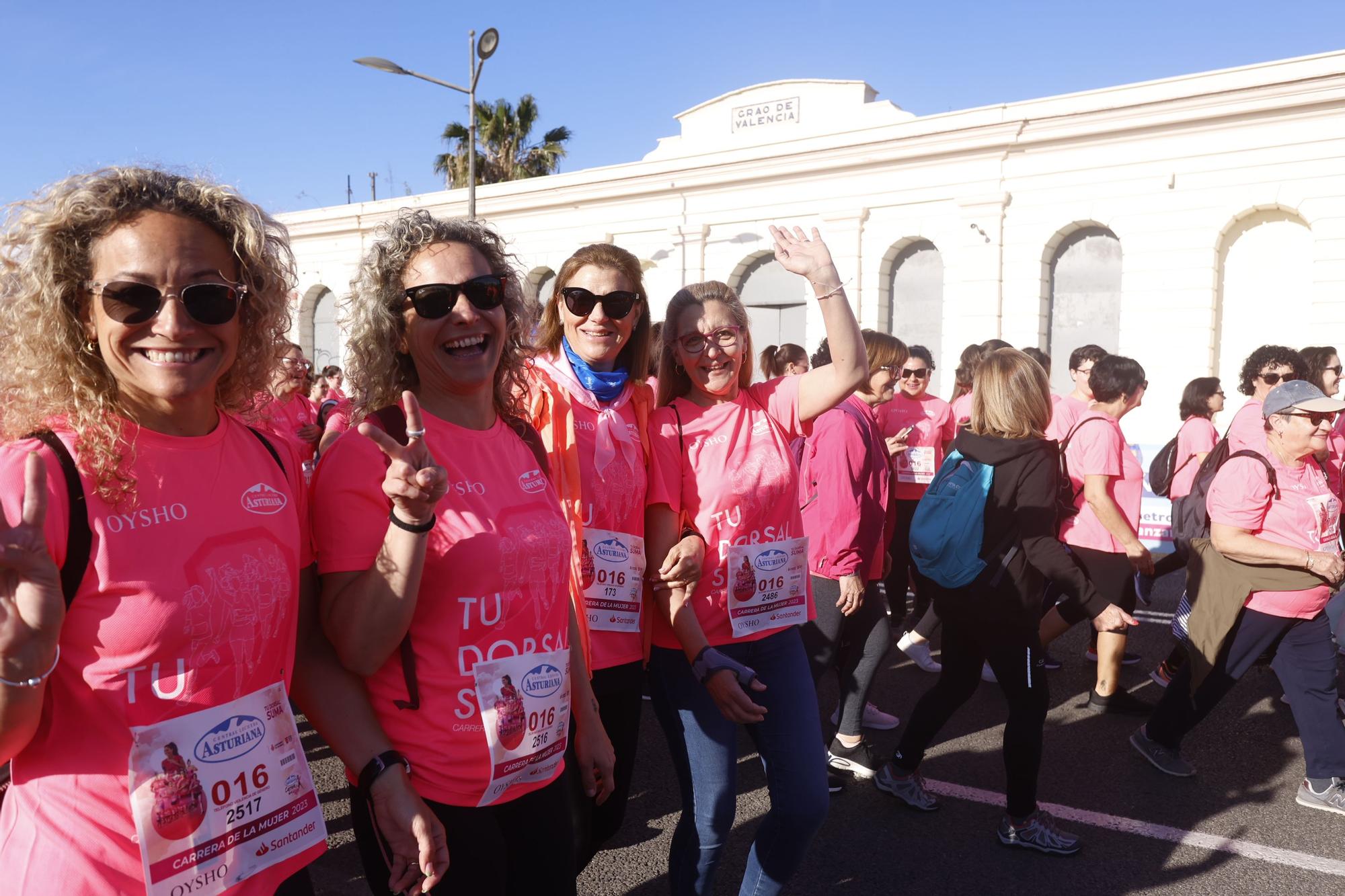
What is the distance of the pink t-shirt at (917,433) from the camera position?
6773 millimetres

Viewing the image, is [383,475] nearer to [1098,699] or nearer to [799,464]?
[799,464]

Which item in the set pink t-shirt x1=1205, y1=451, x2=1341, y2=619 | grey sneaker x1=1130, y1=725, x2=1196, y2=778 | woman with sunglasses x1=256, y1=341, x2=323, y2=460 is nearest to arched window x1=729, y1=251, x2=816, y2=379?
woman with sunglasses x1=256, y1=341, x2=323, y2=460

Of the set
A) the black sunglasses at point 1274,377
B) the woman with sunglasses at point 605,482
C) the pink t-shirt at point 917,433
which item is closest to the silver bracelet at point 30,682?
the woman with sunglasses at point 605,482

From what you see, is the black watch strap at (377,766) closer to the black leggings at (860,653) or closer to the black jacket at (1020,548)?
the black jacket at (1020,548)

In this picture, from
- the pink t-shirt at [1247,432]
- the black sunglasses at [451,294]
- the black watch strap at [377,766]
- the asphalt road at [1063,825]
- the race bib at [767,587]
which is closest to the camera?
the black watch strap at [377,766]

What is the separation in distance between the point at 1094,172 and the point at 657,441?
15.3 meters

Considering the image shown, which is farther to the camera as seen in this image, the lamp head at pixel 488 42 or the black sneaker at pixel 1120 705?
the lamp head at pixel 488 42

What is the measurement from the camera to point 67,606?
1.36 metres

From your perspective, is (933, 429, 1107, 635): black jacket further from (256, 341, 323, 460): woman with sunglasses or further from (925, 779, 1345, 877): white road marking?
(256, 341, 323, 460): woman with sunglasses

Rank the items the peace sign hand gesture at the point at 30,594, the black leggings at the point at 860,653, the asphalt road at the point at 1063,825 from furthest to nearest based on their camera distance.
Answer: the black leggings at the point at 860,653, the asphalt road at the point at 1063,825, the peace sign hand gesture at the point at 30,594

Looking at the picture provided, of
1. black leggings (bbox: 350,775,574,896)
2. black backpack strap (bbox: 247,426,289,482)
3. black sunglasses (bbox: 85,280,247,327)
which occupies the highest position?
black sunglasses (bbox: 85,280,247,327)

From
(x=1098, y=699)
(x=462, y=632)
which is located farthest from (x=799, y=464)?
(x=462, y=632)

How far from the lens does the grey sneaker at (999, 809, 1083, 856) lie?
3656 millimetres

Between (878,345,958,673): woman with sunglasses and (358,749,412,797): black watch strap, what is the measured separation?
16.0 ft
